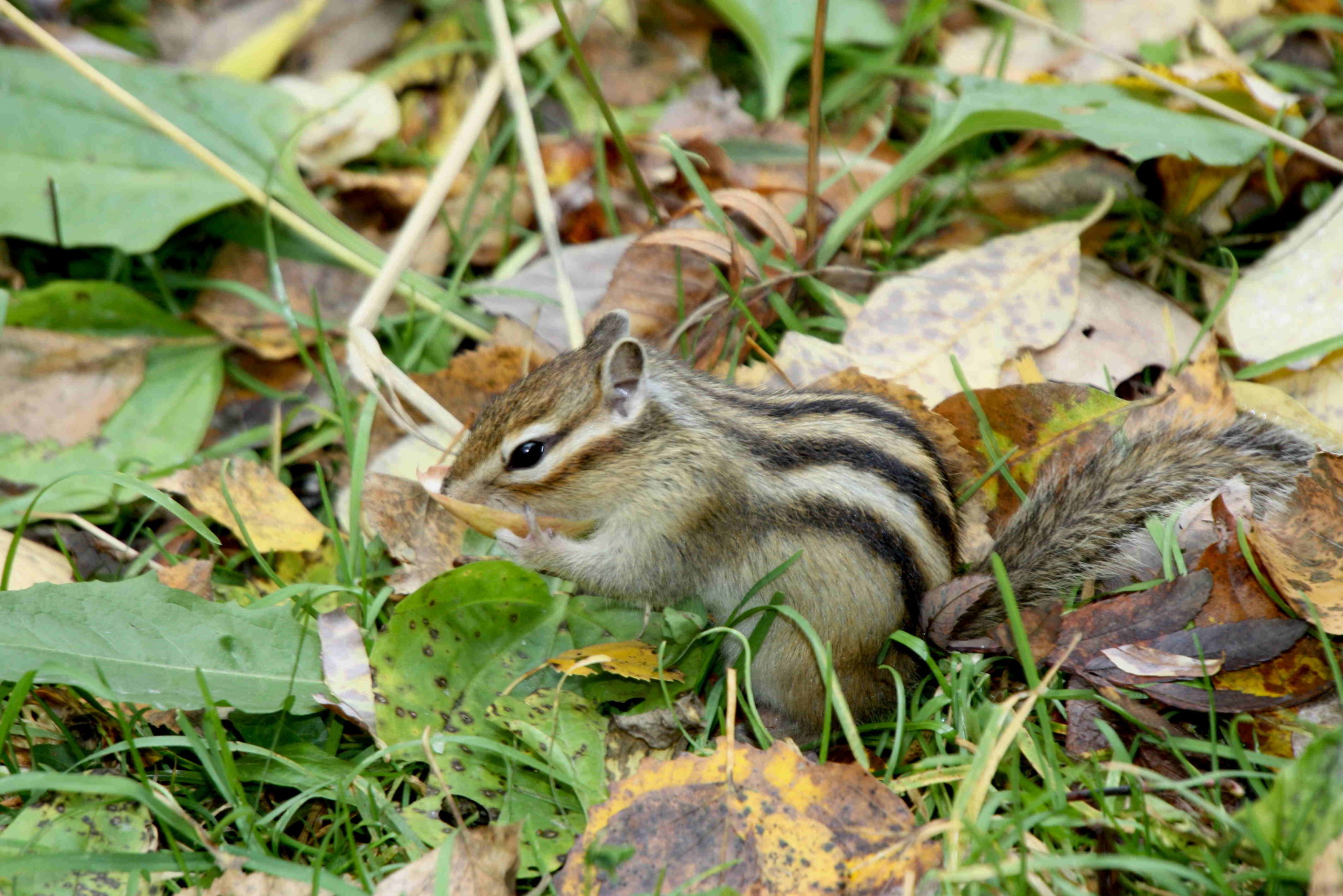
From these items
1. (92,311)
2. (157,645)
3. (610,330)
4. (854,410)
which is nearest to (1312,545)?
(854,410)

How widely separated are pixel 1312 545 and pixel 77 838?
10.0 ft

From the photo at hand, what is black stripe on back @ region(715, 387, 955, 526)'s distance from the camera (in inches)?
121

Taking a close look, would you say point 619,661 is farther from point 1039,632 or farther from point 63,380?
point 63,380

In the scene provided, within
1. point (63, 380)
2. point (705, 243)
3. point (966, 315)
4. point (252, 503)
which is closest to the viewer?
point (252, 503)

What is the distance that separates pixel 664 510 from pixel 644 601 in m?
0.29

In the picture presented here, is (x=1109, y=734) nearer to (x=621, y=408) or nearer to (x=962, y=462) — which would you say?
(x=962, y=462)

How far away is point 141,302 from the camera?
4379mm

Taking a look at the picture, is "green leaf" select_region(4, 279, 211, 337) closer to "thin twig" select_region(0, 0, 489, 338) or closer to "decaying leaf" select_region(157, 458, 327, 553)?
"thin twig" select_region(0, 0, 489, 338)

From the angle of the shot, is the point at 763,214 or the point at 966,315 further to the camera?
the point at 763,214

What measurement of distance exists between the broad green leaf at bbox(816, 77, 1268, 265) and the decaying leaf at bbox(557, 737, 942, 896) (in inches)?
87.8

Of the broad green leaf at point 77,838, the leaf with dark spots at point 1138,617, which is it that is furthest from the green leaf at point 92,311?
the leaf with dark spots at point 1138,617

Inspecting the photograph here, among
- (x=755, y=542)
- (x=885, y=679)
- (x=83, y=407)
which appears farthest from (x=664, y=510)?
(x=83, y=407)

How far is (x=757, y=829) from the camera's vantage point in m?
2.51

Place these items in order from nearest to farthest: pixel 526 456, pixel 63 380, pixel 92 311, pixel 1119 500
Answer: pixel 1119 500 → pixel 526 456 → pixel 63 380 → pixel 92 311
